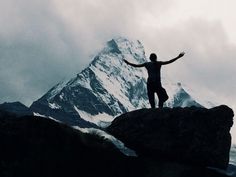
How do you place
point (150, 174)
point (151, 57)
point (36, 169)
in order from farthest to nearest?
1. point (151, 57)
2. point (150, 174)
3. point (36, 169)

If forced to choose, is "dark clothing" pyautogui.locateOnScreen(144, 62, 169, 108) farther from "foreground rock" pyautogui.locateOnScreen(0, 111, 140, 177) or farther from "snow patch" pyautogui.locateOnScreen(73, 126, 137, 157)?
"foreground rock" pyautogui.locateOnScreen(0, 111, 140, 177)

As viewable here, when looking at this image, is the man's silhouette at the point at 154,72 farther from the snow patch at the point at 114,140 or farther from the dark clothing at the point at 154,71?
the snow patch at the point at 114,140

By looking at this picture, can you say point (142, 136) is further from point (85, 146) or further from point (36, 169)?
point (36, 169)

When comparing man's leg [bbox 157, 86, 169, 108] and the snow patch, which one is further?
man's leg [bbox 157, 86, 169, 108]

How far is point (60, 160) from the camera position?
31.1 meters

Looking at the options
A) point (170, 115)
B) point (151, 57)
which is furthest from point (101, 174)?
point (151, 57)

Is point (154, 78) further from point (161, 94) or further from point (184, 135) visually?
point (184, 135)

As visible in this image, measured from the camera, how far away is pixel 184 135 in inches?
1330

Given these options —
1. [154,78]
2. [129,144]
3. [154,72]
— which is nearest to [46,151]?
[129,144]

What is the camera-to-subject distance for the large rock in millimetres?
33719

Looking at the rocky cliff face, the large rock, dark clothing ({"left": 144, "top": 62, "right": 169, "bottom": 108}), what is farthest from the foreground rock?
dark clothing ({"left": 144, "top": 62, "right": 169, "bottom": 108})

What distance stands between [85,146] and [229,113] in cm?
646

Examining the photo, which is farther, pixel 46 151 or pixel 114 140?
pixel 114 140

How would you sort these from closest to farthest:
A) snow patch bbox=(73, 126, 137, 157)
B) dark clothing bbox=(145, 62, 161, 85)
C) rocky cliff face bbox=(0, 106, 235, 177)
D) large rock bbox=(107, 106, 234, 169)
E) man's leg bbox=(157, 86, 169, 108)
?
rocky cliff face bbox=(0, 106, 235, 177), snow patch bbox=(73, 126, 137, 157), large rock bbox=(107, 106, 234, 169), dark clothing bbox=(145, 62, 161, 85), man's leg bbox=(157, 86, 169, 108)
